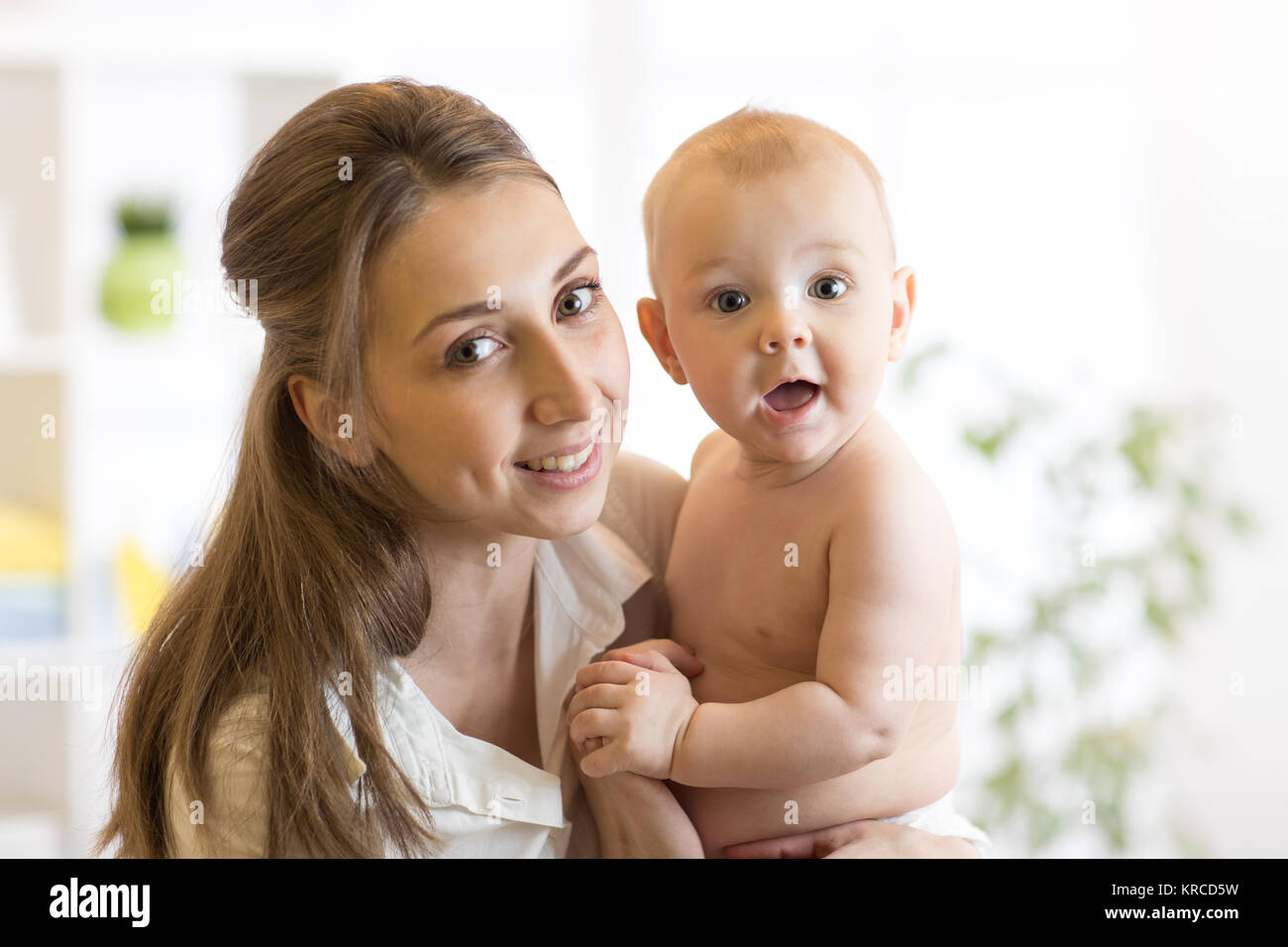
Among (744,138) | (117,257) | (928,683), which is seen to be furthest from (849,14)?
(928,683)

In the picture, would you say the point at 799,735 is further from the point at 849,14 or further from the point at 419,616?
the point at 849,14

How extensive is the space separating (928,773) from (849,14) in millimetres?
1861

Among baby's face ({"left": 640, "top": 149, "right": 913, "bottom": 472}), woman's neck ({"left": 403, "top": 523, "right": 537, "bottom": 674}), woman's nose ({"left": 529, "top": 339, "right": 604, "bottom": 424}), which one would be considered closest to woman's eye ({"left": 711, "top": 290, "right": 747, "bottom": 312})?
baby's face ({"left": 640, "top": 149, "right": 913, "bottom": 472})

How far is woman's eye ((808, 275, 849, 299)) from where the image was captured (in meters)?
0.77

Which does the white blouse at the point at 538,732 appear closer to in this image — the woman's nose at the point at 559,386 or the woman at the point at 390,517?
the woman at the point at 390,517

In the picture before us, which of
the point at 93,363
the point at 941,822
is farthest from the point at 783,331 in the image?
the point at 93,363

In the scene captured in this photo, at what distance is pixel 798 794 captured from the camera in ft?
2.63

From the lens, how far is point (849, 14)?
91.1 inches

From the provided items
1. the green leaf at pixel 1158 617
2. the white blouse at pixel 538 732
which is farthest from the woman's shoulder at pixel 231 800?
the green leaf at pixel 1158 617

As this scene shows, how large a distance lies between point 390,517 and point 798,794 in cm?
34

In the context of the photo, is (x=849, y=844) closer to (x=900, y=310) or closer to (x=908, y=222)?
(x=900, y=310)

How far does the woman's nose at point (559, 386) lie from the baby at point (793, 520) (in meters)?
0.09
